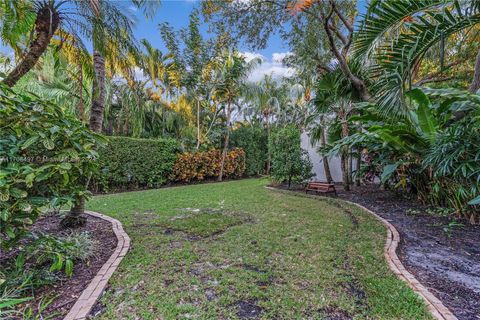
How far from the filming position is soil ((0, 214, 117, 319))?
85.0 inches

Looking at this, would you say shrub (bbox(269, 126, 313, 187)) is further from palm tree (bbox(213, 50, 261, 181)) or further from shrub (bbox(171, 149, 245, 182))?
palm tree (bbox(213, 50, 261, 181))

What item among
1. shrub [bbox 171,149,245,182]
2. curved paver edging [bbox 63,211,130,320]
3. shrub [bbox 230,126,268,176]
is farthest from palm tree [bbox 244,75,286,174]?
curved paver edging [bbox 63,211,130,320]

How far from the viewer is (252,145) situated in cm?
1420

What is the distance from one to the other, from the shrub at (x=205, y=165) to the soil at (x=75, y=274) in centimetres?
666

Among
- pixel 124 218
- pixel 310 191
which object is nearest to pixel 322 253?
pixel 124 218

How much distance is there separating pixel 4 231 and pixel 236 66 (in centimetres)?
1104

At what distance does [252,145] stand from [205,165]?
11.4 ft

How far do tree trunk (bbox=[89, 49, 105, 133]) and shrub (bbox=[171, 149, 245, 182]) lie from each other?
671 cm

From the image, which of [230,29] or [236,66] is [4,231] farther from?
[236,66]

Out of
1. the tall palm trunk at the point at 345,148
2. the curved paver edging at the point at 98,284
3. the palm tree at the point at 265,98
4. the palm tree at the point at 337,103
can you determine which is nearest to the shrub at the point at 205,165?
the palm tree at the point at 265,98

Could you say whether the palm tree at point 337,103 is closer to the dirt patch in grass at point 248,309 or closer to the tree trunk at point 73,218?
the dirt patch in grass at point 248,309

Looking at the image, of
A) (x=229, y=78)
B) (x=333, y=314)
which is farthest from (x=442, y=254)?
(x=229, y=78)

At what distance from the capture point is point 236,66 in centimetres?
1182

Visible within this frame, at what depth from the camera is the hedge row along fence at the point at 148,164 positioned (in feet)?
29.1
